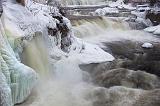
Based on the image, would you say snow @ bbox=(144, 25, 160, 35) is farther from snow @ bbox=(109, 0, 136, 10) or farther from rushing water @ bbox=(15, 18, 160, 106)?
rushing water @ bbox=(15, 18, 160, 106)

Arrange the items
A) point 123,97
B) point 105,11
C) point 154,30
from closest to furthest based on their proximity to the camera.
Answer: point 123,97, point 154,30, point 105,11

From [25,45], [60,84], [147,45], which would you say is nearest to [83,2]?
[147,45]

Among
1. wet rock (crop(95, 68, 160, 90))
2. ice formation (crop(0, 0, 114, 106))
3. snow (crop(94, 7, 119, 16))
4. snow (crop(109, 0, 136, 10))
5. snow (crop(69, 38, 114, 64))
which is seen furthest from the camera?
snow (crop(109, 0, 136, 10))

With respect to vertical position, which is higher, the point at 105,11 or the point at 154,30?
the point at 105,11

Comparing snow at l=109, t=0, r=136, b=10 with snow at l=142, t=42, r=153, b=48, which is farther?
snow at l=109, t=0, r=136, b=10

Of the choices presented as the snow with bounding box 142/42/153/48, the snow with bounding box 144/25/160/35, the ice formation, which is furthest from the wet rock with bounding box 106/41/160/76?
the snow with bounding box 144/25/160/35

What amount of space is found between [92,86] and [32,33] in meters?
2.06

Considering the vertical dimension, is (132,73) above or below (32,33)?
below

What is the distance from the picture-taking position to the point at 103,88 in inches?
349

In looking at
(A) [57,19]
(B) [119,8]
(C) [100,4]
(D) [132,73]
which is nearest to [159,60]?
(D) [132,73]

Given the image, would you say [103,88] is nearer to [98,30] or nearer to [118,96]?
[118,96]

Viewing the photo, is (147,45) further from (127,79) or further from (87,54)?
(127,79)

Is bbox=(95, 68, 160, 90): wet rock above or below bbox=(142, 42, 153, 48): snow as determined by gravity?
above

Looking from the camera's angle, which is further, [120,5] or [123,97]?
[120,5]
